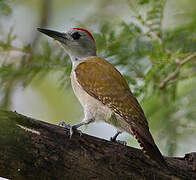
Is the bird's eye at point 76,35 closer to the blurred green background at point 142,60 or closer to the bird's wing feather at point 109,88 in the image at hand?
the blurred green background at point 142,60

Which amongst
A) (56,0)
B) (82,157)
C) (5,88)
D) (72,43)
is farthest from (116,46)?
(56,0)

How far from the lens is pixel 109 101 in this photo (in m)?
4.20

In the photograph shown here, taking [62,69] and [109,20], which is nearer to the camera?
[62,69]

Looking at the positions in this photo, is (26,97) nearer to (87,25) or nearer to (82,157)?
(87,25)

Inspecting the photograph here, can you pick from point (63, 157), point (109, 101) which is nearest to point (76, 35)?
point (109, 101)

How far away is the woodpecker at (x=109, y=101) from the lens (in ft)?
12.1

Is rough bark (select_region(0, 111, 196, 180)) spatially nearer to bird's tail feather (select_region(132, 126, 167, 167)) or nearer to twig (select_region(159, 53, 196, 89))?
bird's tail feather (select_region(132, 126, 167, 167))

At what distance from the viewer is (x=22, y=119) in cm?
320

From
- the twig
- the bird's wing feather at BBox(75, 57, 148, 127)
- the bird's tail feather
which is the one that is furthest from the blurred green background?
the bird's tail feather

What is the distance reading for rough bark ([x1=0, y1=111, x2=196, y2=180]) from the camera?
3.00 metres

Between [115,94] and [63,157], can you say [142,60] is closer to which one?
[115,94]

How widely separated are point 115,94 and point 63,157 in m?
1.26

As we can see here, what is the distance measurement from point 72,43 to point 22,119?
2521mm

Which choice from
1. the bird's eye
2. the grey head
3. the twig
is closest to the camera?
the twig
